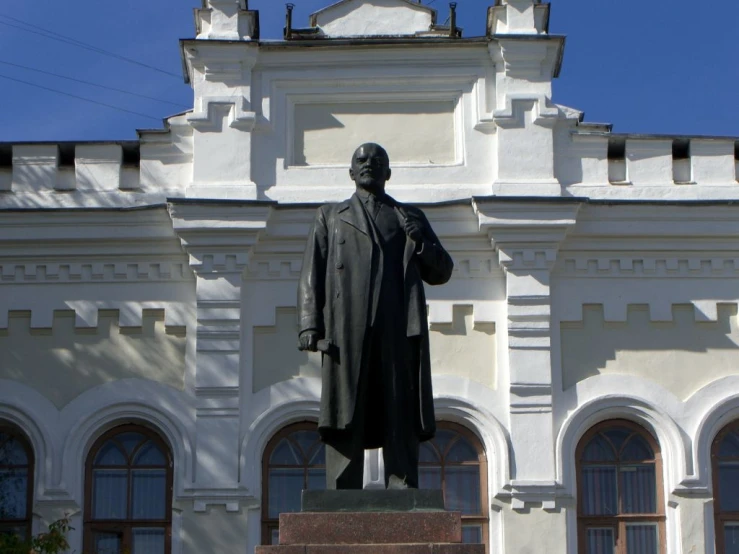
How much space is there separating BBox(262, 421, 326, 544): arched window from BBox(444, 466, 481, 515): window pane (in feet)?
3.73

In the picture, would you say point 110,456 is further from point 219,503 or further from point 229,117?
point 229,117

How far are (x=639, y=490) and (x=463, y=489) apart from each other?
1604mm

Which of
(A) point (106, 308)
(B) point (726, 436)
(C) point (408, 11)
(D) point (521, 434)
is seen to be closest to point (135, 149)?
(A) point (106, 308)

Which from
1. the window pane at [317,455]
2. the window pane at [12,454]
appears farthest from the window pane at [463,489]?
the window pane at [12,454]

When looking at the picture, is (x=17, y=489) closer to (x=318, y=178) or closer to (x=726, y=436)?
(x=318, y=178)

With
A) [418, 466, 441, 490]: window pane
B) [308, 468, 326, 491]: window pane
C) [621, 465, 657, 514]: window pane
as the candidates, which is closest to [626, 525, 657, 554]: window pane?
[621, 465, 657, 514]: window pane

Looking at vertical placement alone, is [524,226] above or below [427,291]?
above

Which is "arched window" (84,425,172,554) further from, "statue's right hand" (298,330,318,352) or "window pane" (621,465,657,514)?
"statue's right hand" (298,330,318,352)

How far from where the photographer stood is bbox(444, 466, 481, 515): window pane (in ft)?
47.7

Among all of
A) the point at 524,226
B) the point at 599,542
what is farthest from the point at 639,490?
the point at 524,226

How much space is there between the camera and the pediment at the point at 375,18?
1600cm

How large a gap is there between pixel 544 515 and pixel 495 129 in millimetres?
3707

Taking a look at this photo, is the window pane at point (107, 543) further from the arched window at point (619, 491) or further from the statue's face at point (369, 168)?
the statue's face at point (369, 168)

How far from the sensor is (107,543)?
14.6m
